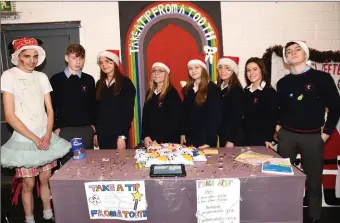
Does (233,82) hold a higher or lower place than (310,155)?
higher

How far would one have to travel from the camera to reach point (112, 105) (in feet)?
8.91

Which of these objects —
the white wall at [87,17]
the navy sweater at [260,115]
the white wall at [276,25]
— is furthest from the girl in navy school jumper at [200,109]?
the white wall at [87,17]

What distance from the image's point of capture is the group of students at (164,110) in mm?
2398

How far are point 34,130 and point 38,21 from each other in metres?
1.50

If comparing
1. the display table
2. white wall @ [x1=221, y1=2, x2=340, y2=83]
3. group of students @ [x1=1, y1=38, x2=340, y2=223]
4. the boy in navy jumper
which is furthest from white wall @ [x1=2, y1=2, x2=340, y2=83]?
the display table

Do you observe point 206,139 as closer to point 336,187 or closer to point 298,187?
point 298,187

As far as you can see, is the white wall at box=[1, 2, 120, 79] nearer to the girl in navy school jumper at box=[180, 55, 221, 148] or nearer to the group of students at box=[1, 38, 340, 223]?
the group of students at box=[1, 38, 340, 223]

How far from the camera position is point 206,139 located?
2.72m

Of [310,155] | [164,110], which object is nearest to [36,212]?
[164,110]

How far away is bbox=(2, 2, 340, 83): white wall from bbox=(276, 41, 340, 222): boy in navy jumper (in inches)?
33.6

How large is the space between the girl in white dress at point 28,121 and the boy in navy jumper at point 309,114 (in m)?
1.98

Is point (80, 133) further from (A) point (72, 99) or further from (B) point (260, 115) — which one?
(B) point (260, 115)

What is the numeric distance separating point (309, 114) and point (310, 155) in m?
0.35

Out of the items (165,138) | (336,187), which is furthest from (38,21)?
(336,187)
